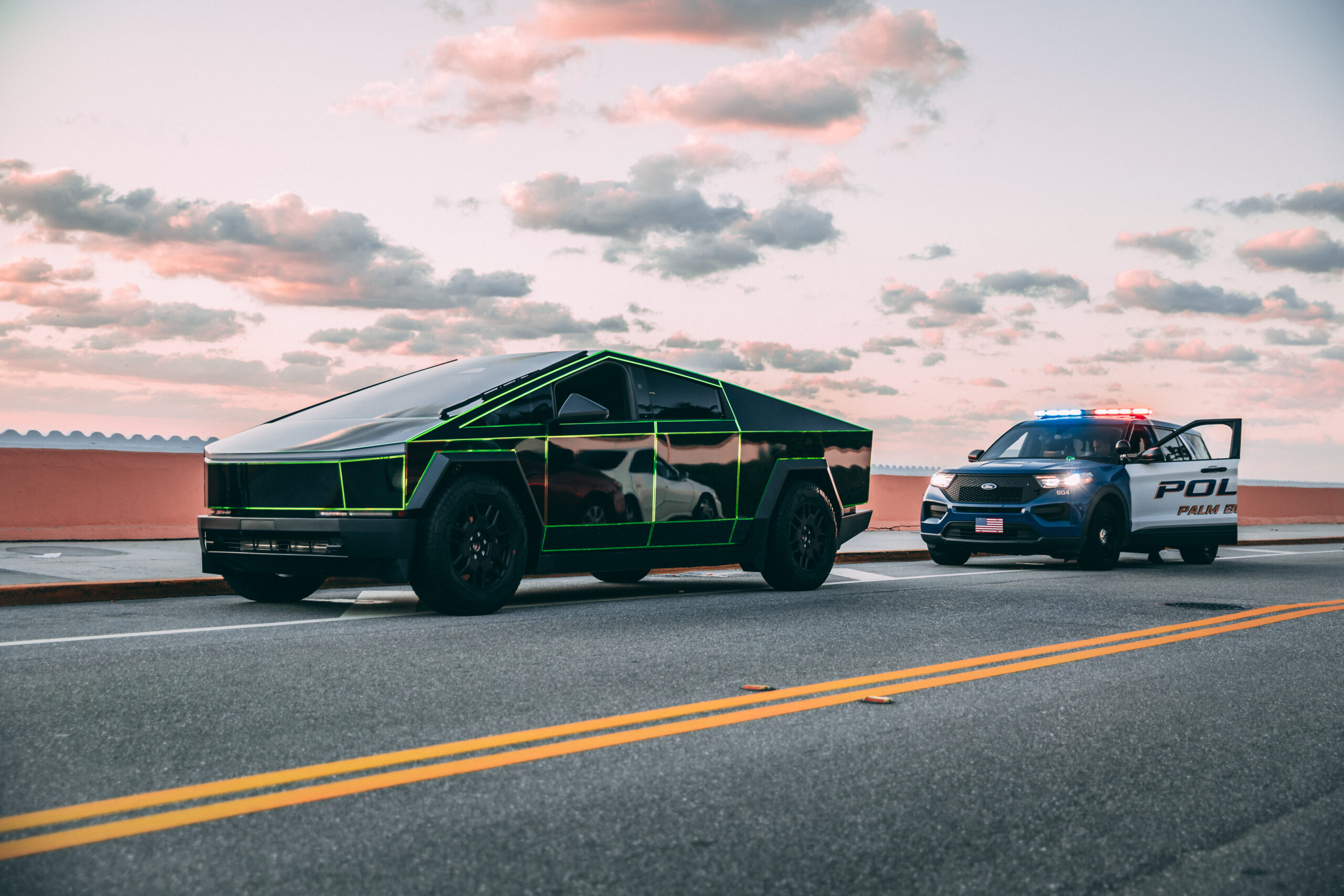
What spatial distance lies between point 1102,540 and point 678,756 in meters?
10.2

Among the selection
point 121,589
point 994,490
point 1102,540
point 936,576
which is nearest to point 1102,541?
point 1102,540

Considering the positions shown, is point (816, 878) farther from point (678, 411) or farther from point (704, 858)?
point (678, 411)

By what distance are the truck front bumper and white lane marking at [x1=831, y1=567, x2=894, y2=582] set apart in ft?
17.5

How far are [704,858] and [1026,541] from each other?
1044 cm

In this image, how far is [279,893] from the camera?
9.37ft

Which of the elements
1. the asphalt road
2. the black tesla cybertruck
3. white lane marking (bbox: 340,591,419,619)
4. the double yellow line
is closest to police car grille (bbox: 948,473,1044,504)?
the black tesla cybertruck

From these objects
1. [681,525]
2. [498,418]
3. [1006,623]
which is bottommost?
[1006,623]

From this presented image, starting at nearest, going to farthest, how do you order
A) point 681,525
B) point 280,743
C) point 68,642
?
point 280,743 < point 68,642 < point 681,525

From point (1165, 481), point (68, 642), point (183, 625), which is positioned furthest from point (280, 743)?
point (1165, 481)

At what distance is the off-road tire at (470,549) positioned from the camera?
7480 mm

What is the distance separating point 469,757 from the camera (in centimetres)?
413

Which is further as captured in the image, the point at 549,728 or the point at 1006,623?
the point at 1006,623

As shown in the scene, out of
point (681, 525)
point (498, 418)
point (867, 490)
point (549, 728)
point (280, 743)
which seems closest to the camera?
point (280, 743)

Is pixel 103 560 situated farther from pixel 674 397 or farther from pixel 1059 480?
pixel 1059 480
